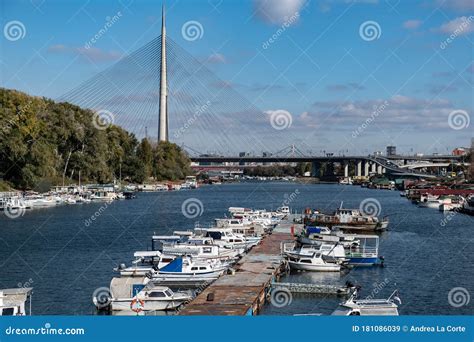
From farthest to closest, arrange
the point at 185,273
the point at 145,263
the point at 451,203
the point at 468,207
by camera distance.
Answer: the point at 451,203 → the point at 468,207 → the point at 145,263 → the point at 185,273

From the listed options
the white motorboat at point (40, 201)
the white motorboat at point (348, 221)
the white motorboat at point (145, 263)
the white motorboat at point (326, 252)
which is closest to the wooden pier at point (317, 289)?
the white motorboat at point (145, 263)

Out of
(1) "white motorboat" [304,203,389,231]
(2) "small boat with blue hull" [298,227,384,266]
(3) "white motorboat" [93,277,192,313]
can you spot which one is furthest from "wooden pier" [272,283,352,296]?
(1) "white motorboat" [304,203,389,231]

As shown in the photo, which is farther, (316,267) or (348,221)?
(348,221)

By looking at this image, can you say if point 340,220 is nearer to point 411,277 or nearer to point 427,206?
point 411,277

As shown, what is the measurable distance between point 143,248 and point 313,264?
7023 mm

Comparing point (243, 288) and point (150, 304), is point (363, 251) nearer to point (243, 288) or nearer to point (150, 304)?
point (243, 288)

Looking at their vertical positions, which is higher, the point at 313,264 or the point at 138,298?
the point at 313,264

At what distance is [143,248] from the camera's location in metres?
23.6

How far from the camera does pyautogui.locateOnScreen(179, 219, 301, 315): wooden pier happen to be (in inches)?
466

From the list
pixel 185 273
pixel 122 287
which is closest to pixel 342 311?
pixel 122 287

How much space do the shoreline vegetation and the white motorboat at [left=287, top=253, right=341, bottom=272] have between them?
29.4m

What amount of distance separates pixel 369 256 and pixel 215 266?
17.5ft

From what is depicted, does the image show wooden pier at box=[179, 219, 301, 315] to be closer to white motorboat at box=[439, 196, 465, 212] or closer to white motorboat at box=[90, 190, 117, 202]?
white motorboat at box=[439, 196, 465, 212]

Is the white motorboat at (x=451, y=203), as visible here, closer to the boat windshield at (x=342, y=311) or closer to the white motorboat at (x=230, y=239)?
the white motorboat at (x=230, y=239)
